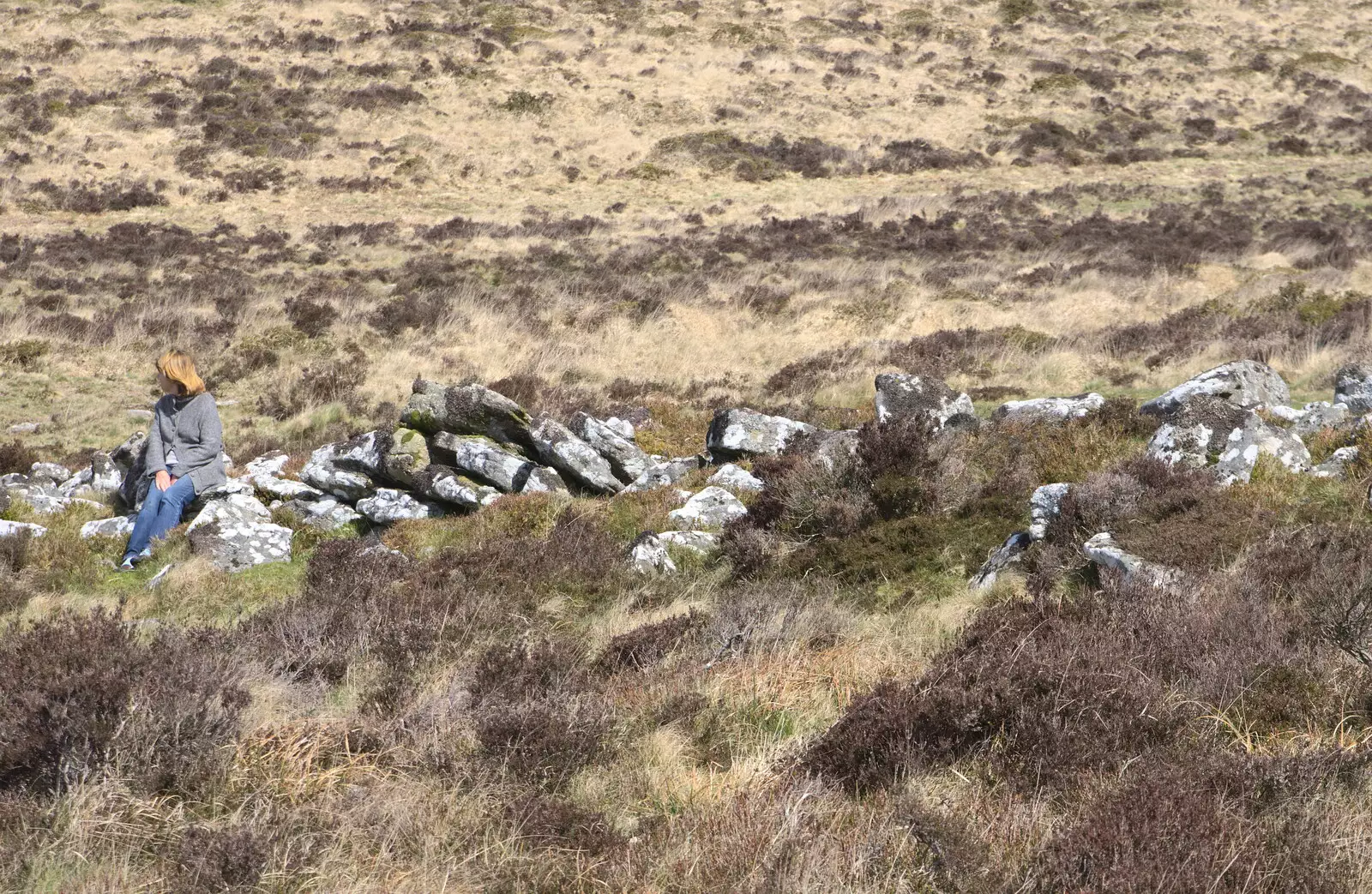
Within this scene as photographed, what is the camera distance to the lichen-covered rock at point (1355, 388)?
9.55m

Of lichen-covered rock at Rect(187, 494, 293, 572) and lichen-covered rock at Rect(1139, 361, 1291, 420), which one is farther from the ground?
lichen-covered rock at Rect(1139, 361, 1291, 420)

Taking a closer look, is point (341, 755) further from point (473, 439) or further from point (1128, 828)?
point (473, 439)

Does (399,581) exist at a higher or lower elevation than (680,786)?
lower

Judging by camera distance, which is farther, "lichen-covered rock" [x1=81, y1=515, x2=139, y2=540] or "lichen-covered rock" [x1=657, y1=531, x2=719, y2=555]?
"lichen-covered rock" [x1=81, y1=515, x2=139, y2=540]

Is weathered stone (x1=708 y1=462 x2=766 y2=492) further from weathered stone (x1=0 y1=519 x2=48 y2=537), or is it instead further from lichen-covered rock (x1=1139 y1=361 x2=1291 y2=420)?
weathered stone (x1=0 y1=519 x2=48 y2=537)

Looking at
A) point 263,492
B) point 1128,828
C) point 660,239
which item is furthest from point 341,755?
point 660,239

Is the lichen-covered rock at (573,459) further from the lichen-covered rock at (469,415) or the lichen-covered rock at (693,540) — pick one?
the lichen-covered rock at (693,540)

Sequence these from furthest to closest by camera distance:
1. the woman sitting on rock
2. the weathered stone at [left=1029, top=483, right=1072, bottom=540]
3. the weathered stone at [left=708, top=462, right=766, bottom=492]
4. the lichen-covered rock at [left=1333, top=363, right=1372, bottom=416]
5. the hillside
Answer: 1. the lichen-covered rock at [left=1333, top=363, right=1372, bottom=416]
2. the weathered stone at [left=708, top=462, right=766, bottom=492]
3. the woman sitting on rock
4. the weathered stone at [left=1029, top=483, right=1072, bottom=540]
5. the hillside

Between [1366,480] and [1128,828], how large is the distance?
4.79m

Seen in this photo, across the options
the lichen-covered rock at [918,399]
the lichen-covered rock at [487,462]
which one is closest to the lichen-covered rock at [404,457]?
the lichen-covered rock at [487,462]

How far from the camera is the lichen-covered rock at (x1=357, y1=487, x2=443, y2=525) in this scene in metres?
9.42

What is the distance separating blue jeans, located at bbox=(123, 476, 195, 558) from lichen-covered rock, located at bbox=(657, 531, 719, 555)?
4.45 metres

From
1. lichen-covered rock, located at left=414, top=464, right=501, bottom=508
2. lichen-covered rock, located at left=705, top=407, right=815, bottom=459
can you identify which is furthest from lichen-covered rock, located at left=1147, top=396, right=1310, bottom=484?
lichen-covered rock, located at left=414, top=464, right=501, bottom=508

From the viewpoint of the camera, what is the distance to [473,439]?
1008 cm
